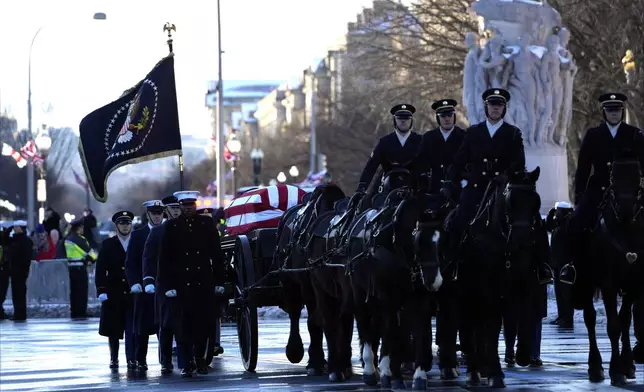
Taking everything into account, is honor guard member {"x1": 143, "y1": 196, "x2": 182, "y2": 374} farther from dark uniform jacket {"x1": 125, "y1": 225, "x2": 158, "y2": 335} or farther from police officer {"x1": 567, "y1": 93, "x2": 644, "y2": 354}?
police officer {"x1": 567, "y1": 93, "x2": 644, "y2": 354}

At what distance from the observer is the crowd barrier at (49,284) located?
39500mm

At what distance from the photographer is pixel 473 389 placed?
16.2m

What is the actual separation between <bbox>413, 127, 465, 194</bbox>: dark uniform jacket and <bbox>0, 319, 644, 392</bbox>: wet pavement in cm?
205

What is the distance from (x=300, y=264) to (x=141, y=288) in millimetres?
2991

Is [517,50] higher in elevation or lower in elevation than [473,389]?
higher

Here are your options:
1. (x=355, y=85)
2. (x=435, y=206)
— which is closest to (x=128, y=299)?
(x=435, y=206)

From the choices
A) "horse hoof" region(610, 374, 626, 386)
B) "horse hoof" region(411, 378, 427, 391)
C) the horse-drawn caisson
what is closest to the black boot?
the horse-drawn caisson

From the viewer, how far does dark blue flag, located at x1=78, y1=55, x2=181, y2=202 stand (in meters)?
23.1

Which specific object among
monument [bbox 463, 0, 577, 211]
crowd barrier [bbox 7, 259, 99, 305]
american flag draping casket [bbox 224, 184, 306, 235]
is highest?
monument [bbox 463, 0, 577, 211]

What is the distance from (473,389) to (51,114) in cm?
10213

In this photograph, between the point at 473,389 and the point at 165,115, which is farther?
the point at 165,115

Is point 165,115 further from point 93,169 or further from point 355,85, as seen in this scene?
point 355,85

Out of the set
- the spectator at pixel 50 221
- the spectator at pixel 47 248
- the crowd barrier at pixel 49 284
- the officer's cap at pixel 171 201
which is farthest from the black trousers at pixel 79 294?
the officer's cap at pixel 171 201

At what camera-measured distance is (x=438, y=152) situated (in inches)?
722
